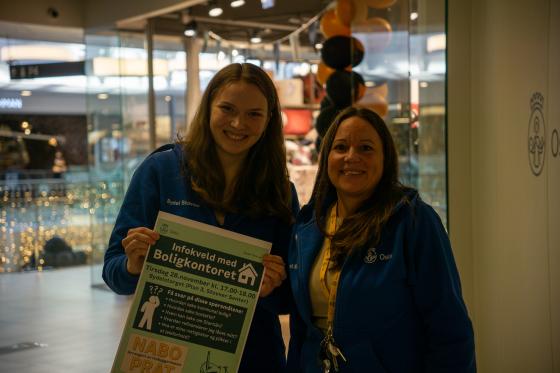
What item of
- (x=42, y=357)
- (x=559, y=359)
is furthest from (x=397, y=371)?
(x=42, y=357)

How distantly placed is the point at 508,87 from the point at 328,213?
2.09 meters

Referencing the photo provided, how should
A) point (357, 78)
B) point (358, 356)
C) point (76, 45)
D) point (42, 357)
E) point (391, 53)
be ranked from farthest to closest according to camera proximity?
point (76, 45)
point (42, 357)
point (357, 78)
point (391, 53)
point (358, 356)

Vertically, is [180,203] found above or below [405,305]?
above

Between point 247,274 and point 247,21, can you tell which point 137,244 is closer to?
point 247,274

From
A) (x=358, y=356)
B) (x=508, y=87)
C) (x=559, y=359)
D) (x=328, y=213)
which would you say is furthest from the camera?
(x=559, y=359)

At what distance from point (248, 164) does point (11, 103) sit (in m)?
9.45

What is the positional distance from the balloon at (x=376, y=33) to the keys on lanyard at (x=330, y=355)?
3.27m

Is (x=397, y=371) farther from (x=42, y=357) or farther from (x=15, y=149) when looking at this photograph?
(x=15, y=149)

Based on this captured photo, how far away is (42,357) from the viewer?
591 cm

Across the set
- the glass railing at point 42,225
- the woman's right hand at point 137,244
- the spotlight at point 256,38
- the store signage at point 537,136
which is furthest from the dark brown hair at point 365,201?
the glass railing at point 42,225

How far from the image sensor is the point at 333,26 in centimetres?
605

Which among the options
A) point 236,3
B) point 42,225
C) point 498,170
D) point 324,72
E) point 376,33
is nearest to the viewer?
point 498,170

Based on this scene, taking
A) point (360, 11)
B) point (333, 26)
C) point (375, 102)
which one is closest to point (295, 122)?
point (333, 26)

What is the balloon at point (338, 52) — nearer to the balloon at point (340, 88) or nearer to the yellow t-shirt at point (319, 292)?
the balloon at point (340, 88)
